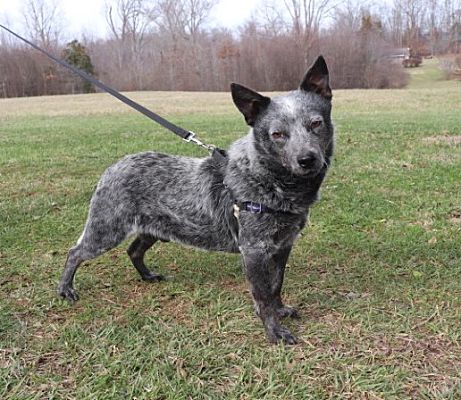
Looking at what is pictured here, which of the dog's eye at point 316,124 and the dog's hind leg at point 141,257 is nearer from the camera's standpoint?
the dog's eye at point 316,124

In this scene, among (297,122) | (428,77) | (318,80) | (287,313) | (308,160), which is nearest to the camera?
(308,160)

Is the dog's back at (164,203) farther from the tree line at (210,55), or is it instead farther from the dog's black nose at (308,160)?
the tree line at (210,55)

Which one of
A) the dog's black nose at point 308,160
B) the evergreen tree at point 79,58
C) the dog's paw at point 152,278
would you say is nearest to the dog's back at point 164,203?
the dog's paw at point 152,278

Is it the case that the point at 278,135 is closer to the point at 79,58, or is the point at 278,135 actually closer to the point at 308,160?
the point at 308,160

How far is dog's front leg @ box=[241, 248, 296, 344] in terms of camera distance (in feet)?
10.1

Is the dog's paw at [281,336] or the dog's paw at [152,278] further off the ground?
the dog's paw at [152,278]

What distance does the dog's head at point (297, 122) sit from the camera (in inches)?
108

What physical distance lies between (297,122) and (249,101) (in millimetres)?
331

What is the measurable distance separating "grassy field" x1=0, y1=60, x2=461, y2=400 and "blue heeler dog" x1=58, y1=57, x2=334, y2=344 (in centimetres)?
28

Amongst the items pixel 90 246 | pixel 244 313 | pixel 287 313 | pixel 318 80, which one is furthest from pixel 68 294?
pixel 318 80

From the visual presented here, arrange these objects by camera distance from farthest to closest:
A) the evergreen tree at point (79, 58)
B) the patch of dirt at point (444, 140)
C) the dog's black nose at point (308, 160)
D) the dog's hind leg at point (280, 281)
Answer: the evergreen tree at point (79, 58)
the patch of dirt at point (444, 140)
the dog's hind leg at point (280, 281)
the dog's black nose at point (308, 160)

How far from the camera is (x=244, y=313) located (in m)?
3.41

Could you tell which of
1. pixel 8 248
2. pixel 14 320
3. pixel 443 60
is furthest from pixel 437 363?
pixel 443 60

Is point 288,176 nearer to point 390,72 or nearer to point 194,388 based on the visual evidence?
point 194,388
